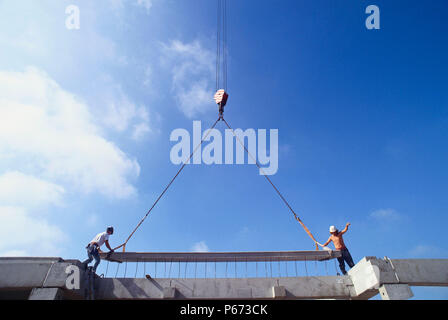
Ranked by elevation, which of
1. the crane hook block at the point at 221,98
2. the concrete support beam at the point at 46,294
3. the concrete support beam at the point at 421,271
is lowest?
the concrete support beam at the point at 46,294

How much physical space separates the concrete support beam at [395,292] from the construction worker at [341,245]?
1.63 m

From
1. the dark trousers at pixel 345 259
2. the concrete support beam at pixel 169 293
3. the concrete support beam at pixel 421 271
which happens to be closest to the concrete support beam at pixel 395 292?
the concrete support beam at pixel 421 271

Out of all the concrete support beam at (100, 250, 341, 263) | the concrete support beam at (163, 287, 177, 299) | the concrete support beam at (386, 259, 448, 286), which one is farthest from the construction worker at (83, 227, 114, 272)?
the concrete support beam at (386, 259, 448, 286)

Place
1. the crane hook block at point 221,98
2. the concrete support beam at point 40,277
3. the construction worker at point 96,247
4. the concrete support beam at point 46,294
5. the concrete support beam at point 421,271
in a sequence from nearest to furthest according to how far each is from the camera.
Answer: the concrete support beam at point 46,294
the concrete support beam at point 40,277
the concrete support beam at point 421,271
the construction worker at point 96,247
the crane hook block at point 221,98

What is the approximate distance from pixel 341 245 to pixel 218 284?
15.0ft

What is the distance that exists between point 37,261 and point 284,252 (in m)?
7.60

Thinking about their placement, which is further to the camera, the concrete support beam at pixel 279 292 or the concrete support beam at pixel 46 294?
the concrete support beam at pixel 279 292

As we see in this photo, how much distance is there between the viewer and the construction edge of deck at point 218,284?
725cm

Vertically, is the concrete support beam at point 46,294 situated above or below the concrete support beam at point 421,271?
below

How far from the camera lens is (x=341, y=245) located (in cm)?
931

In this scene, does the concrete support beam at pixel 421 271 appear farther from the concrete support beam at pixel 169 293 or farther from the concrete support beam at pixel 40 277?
the concrete support beam at pixel 40 277

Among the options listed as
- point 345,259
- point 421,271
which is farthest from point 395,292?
point 345,259

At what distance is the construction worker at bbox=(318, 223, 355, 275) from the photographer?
903cm

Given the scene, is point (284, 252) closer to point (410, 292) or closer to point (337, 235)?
point (337, 235)
